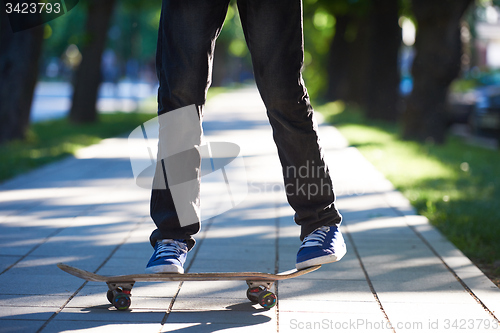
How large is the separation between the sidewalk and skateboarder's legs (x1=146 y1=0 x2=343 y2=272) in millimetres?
406

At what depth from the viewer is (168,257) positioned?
2678mm

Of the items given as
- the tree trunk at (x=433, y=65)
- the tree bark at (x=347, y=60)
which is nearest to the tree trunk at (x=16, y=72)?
the tree trunk at (x=433, y=65)

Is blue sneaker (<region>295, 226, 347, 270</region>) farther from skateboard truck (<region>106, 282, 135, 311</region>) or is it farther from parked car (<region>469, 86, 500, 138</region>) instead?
parked car (<region>469, 86, 500, 138</region>)

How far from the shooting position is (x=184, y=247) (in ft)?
9.12

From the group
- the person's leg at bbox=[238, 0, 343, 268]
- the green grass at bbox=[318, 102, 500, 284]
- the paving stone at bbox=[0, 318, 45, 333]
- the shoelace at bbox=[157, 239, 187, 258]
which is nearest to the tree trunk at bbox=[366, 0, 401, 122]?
the green grass at bbox=[318, 102, 500, 284]

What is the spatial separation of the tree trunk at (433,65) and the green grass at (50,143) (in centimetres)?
623

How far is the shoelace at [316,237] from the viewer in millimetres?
2752

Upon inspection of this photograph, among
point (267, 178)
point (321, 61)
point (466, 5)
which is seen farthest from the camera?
point (321, 61)

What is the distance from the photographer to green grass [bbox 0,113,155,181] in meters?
7.92

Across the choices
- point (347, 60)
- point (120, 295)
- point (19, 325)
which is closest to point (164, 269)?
point (120, 295)

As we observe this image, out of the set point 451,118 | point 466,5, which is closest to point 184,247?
point 466,5

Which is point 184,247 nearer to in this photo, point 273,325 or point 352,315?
Result: point 273,325

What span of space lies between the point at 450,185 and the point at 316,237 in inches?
188

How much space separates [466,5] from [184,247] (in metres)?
10.4
